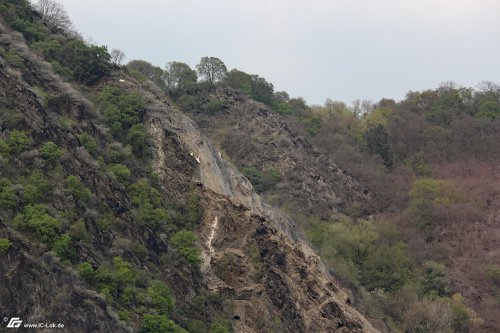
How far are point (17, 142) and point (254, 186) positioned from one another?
1297 inches

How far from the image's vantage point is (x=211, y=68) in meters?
82.7

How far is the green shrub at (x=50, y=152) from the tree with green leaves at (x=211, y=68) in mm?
48494

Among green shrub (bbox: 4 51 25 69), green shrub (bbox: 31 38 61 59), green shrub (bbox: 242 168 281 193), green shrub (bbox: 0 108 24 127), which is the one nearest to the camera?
green shrub (bbox: 0 108 24 127)

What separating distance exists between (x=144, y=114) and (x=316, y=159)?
30242mm

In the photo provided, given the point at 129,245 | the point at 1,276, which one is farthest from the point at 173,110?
the point at 1,276

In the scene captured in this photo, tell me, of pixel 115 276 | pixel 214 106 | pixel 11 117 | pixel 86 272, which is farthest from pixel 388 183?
pixel 86 272

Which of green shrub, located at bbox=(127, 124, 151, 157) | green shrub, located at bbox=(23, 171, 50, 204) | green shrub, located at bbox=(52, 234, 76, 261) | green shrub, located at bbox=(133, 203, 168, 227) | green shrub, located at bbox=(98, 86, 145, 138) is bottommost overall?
green shrub, located at bbox=(52, 234, 76, 261)

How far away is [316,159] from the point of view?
73.7 m

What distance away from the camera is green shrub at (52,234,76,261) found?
1132 inches

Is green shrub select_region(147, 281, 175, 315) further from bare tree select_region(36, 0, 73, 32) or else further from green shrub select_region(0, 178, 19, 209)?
bare tree select_region(36, 0, 73, 32)

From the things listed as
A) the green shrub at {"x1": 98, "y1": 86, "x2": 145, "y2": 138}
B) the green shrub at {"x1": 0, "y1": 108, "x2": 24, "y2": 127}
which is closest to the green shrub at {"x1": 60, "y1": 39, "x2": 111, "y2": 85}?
the green shrub at {"x1": 98, "y1": 86, "x2": 145, "y2": 138}

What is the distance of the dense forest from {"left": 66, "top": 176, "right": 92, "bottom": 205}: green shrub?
10 centimetres

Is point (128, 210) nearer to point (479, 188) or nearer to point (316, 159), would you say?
point (316, 159)

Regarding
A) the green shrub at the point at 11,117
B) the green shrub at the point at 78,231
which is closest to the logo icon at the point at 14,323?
the green shrub at the point at 78,231
